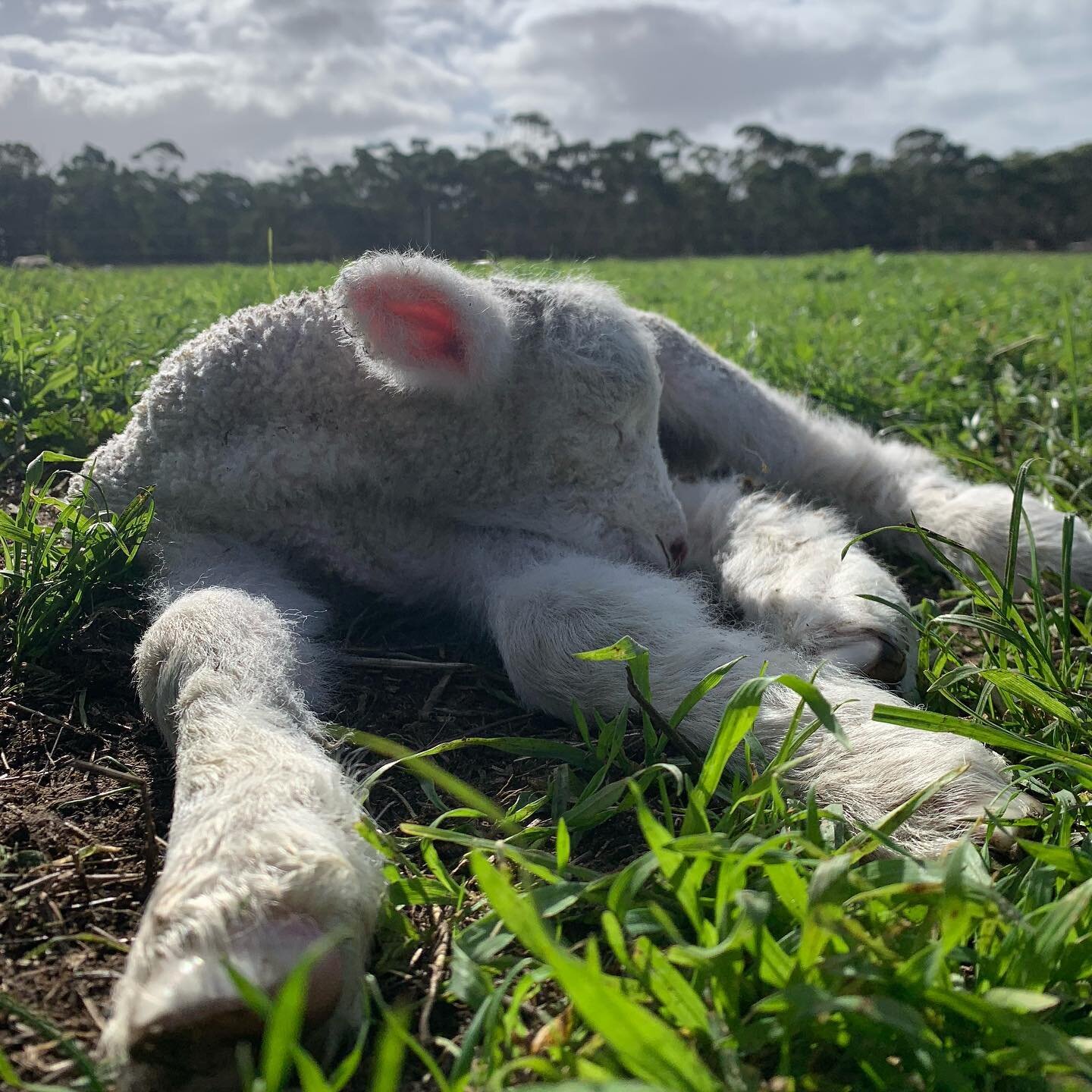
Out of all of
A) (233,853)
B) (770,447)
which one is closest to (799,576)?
(770,447)

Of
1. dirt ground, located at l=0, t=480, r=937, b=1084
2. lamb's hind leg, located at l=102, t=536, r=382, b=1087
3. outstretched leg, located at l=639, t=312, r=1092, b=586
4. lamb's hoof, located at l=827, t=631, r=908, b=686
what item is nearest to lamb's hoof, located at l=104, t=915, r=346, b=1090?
lamb's hind leg, located at l=102, t=536, r=382, b=1087

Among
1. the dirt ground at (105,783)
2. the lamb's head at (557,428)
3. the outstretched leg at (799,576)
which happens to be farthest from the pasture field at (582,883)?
the lamb's head at (557,428)

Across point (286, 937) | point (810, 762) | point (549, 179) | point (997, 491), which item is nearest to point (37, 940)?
point (286, 937)

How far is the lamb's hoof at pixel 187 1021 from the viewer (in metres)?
0.99

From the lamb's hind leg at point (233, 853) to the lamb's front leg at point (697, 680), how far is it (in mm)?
501

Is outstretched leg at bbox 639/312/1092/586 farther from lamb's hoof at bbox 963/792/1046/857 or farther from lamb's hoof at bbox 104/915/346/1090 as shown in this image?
lamb's hoof at bbox 104/915/346/1090

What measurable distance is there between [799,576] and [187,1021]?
1715 millimetres

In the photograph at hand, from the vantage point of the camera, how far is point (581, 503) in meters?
2.46

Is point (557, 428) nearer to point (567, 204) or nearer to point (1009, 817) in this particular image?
point (1009, 817)

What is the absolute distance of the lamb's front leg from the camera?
1.45 m

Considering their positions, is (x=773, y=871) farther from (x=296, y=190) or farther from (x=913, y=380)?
(x=296, y=190)

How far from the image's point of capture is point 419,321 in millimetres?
2211

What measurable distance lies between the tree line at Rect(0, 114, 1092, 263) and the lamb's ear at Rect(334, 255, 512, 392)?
0.21m

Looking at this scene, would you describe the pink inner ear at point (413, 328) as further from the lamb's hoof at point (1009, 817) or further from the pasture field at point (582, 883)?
the lamb's hoof at point (1009, 817)
